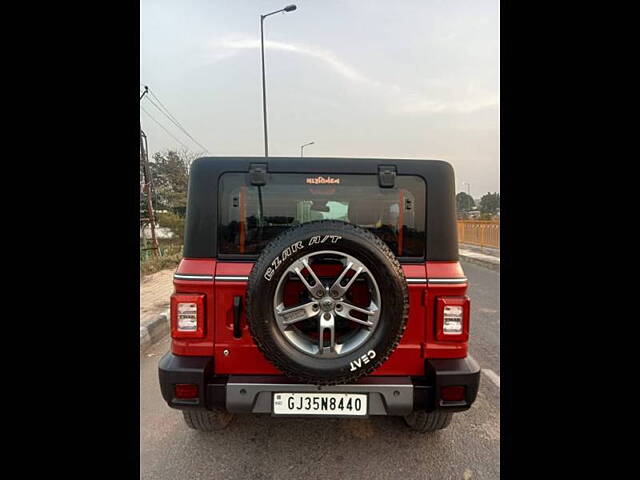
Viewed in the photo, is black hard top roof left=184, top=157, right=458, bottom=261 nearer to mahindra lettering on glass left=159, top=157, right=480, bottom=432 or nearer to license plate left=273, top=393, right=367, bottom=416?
mahindra lettering on glass left=159, top=157, right=480, bottom=432

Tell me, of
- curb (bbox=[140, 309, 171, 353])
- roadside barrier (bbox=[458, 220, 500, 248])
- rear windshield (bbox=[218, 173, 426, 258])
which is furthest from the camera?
roadside barrier (bbox=[458, 220, 500, 248])

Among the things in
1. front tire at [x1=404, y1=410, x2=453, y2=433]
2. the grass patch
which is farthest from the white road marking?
the grass patch

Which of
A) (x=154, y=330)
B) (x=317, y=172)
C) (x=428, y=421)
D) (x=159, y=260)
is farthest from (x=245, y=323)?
(x=159, y=260)

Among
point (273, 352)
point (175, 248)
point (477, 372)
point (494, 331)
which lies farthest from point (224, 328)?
point (175, 248)

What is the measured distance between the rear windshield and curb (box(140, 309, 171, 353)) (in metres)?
2.88

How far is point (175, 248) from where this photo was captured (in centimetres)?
1177

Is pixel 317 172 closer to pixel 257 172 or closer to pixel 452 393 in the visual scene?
pixel 257 172

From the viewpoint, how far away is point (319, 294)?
1940 millimetres

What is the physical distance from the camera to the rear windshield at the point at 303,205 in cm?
219

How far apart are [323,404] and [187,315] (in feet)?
3.20

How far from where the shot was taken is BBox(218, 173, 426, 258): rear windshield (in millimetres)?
2193

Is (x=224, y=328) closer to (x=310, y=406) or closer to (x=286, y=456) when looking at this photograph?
(x=310, y=406)

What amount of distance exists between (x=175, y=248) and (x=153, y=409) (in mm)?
9617
